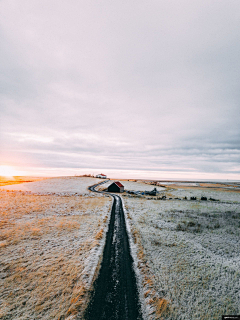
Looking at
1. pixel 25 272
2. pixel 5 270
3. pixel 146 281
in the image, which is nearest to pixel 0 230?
pixel 5 270

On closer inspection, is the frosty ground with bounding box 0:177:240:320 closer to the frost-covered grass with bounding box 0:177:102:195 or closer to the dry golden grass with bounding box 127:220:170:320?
the dry golden grass with bounding box 127:220:170:320

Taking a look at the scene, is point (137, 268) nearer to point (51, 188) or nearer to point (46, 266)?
point (46, 266)

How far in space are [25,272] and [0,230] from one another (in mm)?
9972

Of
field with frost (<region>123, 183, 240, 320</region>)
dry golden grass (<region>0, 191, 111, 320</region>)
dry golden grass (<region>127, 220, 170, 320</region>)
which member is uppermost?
dry golden grass (<region>127, 220, 170, 320</region>)

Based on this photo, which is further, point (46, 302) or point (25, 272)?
point (25, 272)

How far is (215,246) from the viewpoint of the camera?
571 inches

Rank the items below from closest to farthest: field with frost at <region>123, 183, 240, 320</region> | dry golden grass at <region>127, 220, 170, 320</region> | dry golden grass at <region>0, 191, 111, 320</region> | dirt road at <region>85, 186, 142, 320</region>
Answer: dirt road at <region>85, 186, 142, 320</region>, dry golden grass at <region>127, 220, 170, 320</region>, dry golden grass at <region>0, 191, 111, 320</region>, field with frost at <region>123, 183, 240, 320</region>

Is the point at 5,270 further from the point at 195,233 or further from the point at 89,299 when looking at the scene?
the point at 195,233

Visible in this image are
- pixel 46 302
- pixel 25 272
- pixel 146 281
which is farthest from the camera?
pixel 25 272

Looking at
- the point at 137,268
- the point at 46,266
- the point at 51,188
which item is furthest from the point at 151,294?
the point at 51,188

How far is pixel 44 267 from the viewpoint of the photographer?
410 inches

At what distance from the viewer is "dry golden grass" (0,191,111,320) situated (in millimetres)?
7387

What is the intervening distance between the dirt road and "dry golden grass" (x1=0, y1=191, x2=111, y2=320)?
0.79 m

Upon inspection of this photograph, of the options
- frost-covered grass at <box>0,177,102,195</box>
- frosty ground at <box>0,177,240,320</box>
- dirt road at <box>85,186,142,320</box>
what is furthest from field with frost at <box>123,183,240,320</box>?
frost-covered grass at <box>0,177,102,195</box>
